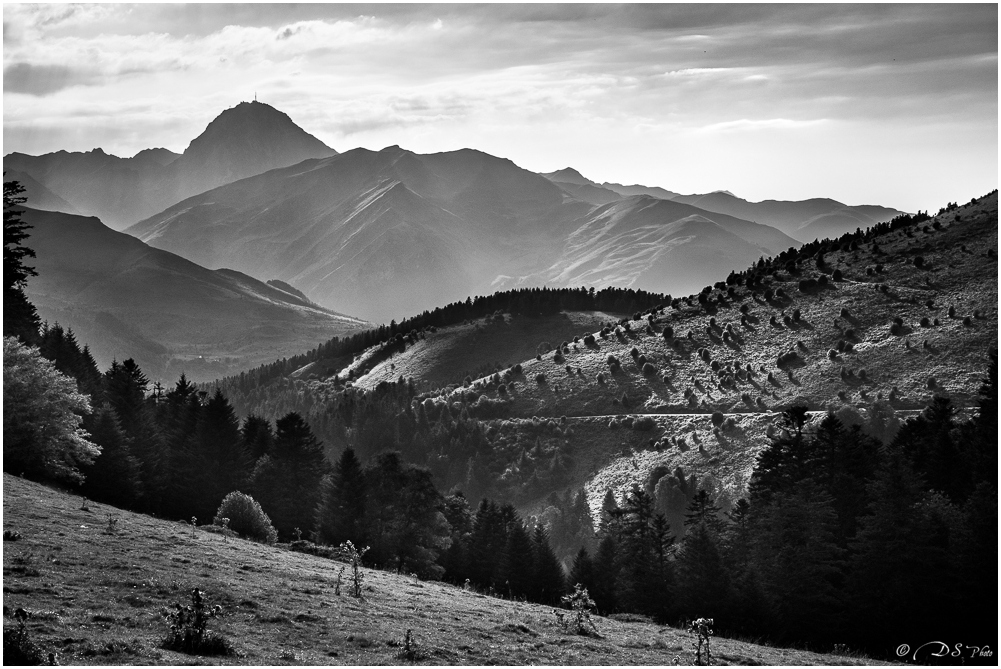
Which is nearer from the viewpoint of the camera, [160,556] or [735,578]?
[160,556]

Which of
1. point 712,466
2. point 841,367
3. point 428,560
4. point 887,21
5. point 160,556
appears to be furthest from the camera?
point 841,367

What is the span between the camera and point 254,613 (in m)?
32.4

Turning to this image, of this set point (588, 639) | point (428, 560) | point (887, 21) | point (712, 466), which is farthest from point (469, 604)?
point (712, 466)

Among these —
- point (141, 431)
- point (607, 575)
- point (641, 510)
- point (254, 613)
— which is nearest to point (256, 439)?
point (141, 431)

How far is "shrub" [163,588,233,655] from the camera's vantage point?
27438 millimetres

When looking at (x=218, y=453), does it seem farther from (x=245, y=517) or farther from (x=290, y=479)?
(x=245, y=517)

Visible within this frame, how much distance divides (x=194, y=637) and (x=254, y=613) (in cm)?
495

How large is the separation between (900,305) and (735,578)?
120 m

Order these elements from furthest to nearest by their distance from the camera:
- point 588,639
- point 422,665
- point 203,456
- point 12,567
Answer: point 203,456 → point 588,639 → point 12,567 → point 422,665

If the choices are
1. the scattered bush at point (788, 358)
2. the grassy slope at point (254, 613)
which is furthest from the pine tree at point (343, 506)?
the scattered bush at point (788, 358)

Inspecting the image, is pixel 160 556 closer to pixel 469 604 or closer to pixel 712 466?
pixel 469 604

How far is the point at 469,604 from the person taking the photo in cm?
4259

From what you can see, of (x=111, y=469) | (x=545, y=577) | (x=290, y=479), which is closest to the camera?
(x=111, y=469)
